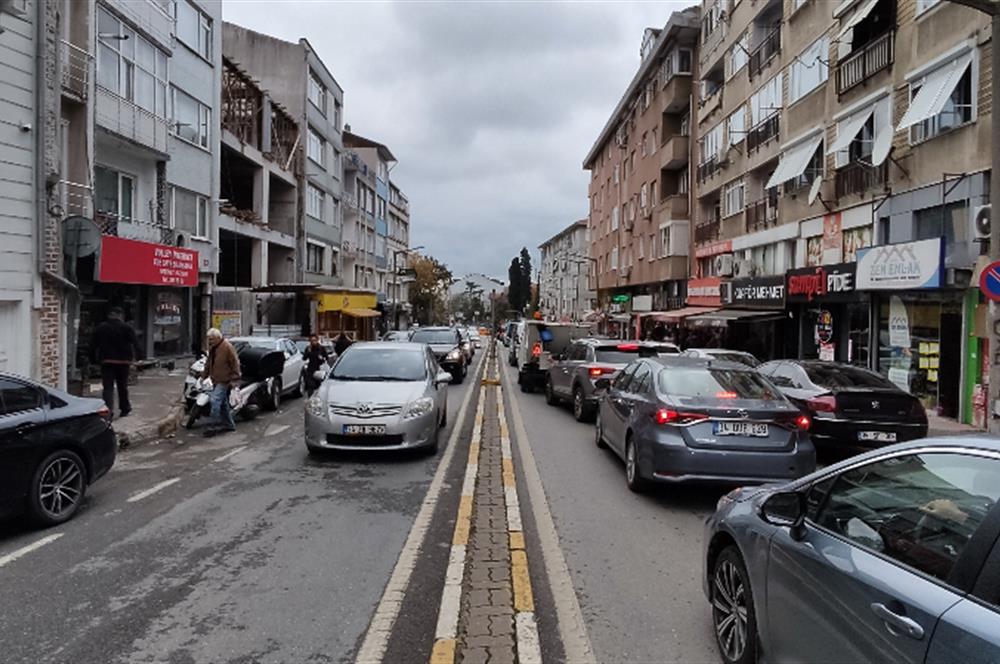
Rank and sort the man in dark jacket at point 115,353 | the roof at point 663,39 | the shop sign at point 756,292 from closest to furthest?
the man in dark jacket at point 115,353, the shop sign at point 756,292, the roof at point 663,39

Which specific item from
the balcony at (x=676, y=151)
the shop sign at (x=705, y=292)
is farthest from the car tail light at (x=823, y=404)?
the balcony at (x=676, y=151)

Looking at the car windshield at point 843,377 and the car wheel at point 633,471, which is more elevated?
the car windshield at point 843,377

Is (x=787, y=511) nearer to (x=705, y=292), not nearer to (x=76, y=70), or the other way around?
(x=76, y=70)

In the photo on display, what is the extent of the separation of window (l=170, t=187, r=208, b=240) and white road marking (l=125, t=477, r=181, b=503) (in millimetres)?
16304

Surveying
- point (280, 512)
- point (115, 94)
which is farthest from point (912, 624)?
point (115, 94)

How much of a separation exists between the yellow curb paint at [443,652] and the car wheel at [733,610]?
4.69 ft

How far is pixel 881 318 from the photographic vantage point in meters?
18.0

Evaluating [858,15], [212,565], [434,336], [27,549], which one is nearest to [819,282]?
[858,15]

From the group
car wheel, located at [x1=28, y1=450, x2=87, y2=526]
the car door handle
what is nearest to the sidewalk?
car wheel, located at [x1=28, y1=450, x2=87, y2=526]

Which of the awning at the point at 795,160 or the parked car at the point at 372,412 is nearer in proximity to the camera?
the parked car at the point at 372,412

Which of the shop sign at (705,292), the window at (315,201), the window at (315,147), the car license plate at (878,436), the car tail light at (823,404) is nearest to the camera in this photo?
the car license plate at (878,436)

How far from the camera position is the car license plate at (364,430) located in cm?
909

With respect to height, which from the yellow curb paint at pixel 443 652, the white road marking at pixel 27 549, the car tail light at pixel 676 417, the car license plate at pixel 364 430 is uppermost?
the car tail light at pixel 676 417

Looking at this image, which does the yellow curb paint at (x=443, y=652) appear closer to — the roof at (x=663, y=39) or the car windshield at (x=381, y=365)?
the car windshield at (x=381, y=365)
